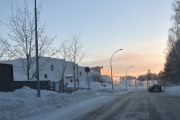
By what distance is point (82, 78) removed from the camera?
83312mm

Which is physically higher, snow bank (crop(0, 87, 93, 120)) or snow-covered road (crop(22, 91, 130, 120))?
snow bank (crop(0, 87, 93, 120))

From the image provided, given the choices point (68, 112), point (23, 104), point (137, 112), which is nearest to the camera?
point (23, 104)

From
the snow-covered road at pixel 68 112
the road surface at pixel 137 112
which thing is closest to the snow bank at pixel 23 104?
the snow-covered road at pixel 68 112

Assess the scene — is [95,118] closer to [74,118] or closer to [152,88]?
[74,118]

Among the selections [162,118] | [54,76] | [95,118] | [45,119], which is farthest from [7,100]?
→ [54,76]

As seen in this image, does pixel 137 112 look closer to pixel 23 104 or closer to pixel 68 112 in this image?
pixel 68 112

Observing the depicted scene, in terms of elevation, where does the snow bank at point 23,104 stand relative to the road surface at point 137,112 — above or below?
above

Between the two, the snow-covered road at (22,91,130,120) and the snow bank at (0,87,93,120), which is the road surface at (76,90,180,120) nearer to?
the snow-covered road at (22,91,130,120)

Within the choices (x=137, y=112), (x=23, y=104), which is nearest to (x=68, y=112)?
(x=23, y=104)

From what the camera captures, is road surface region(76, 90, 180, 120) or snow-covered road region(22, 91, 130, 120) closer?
road surface region(76, 90, 180, 120)

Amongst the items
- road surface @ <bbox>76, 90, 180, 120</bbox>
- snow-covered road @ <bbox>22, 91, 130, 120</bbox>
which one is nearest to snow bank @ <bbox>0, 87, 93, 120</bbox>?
snow-covered road @ <bbox>22, 91, 130, 120</bbox>

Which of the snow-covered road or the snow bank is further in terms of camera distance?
the snow-covered road

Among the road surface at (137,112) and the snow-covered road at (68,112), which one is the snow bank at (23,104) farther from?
the road surface at (137,112)

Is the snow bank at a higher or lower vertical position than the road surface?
higher
